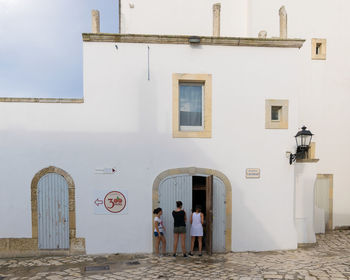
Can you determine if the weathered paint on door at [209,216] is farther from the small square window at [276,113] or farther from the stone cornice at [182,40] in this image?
the stone cornice at [182,40]

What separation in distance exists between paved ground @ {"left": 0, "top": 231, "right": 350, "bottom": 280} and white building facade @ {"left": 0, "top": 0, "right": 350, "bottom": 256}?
41 cm

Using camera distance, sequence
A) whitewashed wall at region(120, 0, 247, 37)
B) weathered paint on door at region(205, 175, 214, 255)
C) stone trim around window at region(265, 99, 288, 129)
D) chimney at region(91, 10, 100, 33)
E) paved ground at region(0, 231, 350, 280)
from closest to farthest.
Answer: paved ground at region(0, 231, 350, 280)
weathered paint on door at region(205, 175, 214, 255)
chimney at region(91, 10, 100, 33)
stone trim around window at region(265, 99, 288, 129)
whitewashed wall at region(120, 0, 247, 37)

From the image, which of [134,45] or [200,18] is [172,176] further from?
[200,18]

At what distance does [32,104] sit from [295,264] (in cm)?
796

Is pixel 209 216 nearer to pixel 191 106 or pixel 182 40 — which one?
pixel 191 106

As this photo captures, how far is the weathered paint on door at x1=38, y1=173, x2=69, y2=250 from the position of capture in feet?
23.4

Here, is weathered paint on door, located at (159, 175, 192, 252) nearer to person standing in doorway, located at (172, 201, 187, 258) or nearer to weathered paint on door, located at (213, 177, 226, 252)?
person standing in doorway, located at (172, 201, 187, 258)

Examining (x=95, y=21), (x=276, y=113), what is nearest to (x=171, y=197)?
(x=276, y=113)

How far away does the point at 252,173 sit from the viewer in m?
7.55

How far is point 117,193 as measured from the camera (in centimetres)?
725

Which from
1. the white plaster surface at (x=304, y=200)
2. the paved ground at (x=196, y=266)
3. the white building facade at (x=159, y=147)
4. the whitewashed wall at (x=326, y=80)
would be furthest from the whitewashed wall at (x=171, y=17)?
the paved ground at (x=196, y=266)

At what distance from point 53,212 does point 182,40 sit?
5.92 metres

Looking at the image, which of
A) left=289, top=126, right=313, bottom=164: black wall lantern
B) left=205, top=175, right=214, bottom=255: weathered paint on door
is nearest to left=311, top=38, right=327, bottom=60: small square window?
left=289, top=126, right=313, bottom=164: black wall lantern

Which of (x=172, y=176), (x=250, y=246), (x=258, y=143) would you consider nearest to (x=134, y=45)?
(x=172, y=176)
